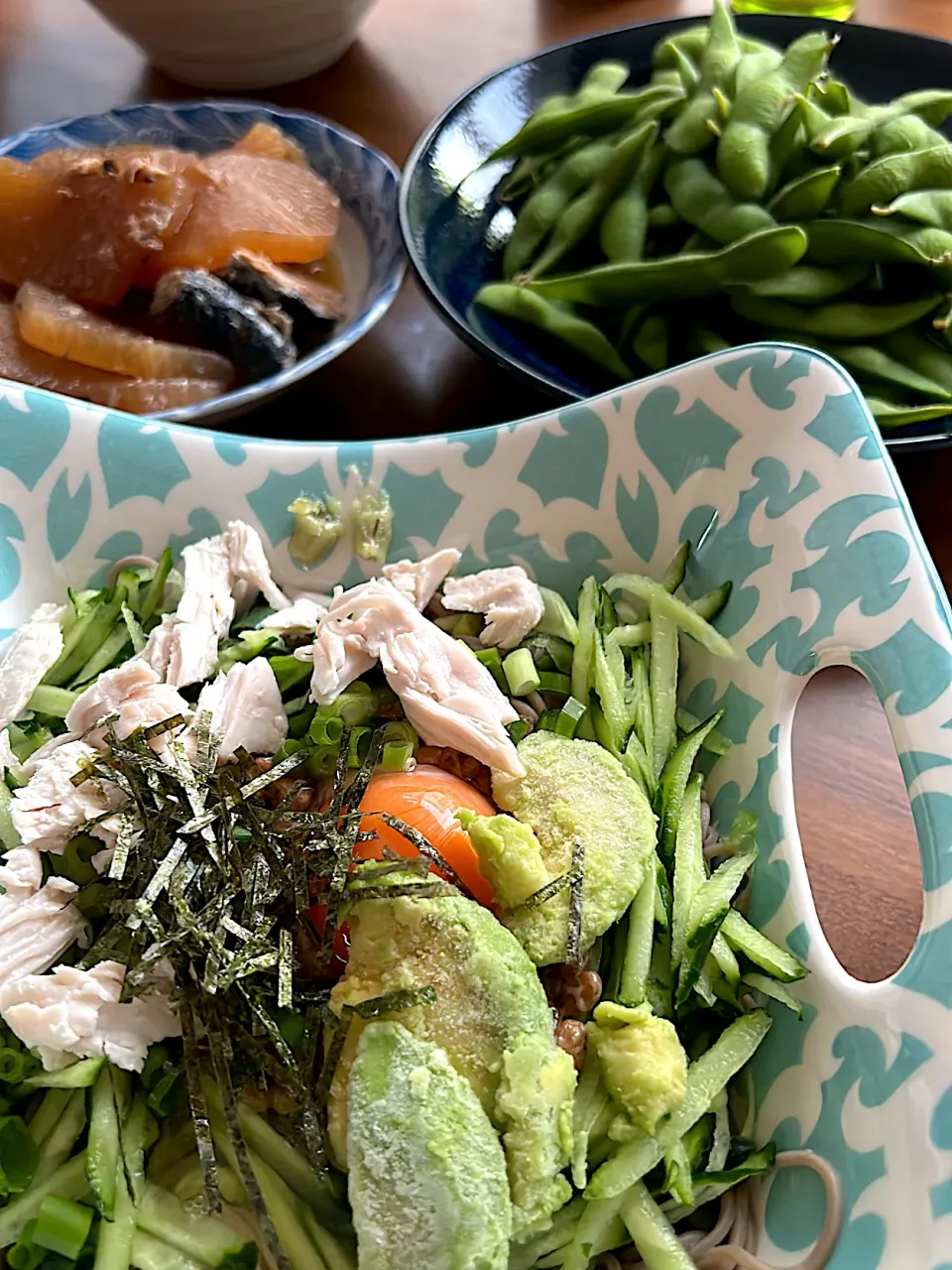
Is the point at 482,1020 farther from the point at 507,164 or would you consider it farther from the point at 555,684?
the point at 507,164

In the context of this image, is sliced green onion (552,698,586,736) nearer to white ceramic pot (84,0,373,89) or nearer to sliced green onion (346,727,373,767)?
sliced green onion (346,727,373,767)

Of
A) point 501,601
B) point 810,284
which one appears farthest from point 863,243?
point 501,601

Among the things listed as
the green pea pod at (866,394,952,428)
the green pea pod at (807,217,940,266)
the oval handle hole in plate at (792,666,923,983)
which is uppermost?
the green pea pod at (807,217,940,266)

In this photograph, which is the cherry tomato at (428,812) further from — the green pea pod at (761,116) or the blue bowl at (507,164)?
the green pea pod at (761,116)

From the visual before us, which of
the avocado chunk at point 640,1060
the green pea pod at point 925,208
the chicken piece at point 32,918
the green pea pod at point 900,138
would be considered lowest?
the chicken piece at point 32,918

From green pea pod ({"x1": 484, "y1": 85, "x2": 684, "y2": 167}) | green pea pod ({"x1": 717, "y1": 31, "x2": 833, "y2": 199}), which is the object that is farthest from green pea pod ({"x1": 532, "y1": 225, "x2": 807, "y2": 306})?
green pea pod ({"x1": 484, "y1": 85, "x2": 684, "y2": 167})

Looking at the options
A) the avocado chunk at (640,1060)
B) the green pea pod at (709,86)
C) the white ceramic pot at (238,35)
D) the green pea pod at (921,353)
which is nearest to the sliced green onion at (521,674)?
the avocado chunk at (640,1060)

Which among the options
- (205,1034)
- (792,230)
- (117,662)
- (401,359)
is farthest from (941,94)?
(205,1034)
